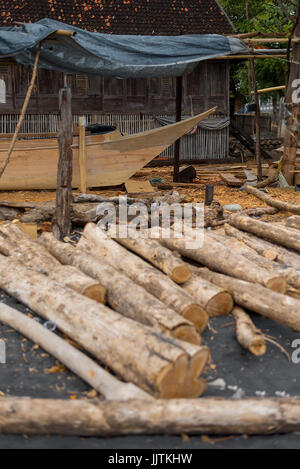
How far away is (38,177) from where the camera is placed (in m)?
11.3

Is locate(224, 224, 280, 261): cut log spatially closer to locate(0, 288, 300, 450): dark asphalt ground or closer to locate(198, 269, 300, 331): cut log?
locate(198, 269, 300, 331): cut log

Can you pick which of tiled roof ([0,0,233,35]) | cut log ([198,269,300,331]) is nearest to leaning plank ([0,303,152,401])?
cut log ([198,269,300,331])

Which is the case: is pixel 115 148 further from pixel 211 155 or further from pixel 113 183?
pixel 211 155

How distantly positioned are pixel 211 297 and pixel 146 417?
77.4 inches

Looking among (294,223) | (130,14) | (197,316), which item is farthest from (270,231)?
(130,14)

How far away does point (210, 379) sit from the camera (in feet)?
14.9

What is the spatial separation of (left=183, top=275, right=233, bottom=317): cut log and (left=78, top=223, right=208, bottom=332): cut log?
24 centimetres

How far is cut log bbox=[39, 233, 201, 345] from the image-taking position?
15.2 feet

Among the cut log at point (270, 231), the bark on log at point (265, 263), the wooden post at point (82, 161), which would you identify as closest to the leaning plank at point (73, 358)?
the bark on log at point (265, 263)

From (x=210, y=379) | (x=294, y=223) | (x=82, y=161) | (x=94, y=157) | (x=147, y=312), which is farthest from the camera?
(x=94, y=157)

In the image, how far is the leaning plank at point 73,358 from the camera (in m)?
3.93

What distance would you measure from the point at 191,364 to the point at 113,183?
7.96 meters

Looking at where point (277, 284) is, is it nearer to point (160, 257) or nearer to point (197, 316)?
point (197, 316)

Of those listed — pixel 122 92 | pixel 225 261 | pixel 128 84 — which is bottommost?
pixel 225 261
